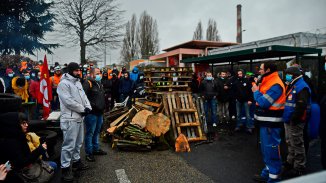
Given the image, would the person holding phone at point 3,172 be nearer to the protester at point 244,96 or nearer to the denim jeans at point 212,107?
the protester at point 244,96

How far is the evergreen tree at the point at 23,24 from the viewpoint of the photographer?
1739cm

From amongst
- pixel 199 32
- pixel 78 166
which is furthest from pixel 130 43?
pixel 78 166

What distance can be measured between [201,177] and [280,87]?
6.99ft

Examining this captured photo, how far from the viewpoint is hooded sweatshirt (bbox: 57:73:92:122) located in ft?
13.5

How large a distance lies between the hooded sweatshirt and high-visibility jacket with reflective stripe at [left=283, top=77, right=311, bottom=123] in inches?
144

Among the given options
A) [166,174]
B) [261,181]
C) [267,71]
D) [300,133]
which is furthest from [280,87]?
[166,174]

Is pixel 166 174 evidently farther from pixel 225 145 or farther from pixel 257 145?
pixel 257 145

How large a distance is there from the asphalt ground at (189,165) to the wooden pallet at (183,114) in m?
0.49

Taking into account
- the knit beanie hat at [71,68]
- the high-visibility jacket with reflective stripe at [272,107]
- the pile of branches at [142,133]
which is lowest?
the pile of branches at [142,133]

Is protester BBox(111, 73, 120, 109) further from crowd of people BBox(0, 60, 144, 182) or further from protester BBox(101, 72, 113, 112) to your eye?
crowd of people BBox(0, 60, 144, 182)

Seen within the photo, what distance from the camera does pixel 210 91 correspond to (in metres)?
8.23

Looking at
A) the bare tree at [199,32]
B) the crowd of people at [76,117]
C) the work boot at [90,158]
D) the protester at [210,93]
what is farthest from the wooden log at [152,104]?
the bare tree at [199,32]

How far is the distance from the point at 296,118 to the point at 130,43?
37.1 metres

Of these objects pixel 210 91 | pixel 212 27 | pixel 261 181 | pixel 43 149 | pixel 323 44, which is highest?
pixel 212 27
